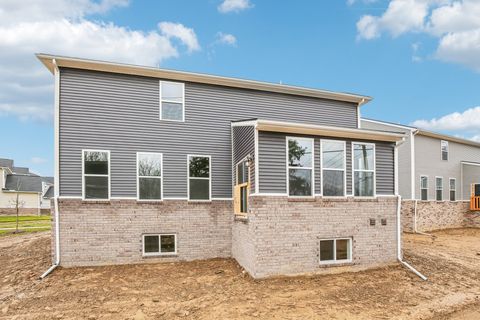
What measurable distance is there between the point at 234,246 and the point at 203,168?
3004 millimetres

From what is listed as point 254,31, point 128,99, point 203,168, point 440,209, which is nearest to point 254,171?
point 203,168

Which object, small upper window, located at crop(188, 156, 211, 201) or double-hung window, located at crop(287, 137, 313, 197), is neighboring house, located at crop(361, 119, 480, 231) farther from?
small upper window, located at crop(188, 156, 211, 201)

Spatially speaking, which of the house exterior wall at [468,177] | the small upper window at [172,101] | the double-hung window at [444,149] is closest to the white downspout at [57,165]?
the small upper window at [172,101]

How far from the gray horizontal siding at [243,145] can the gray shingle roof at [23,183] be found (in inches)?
1409

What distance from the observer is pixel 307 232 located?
9.06 metres

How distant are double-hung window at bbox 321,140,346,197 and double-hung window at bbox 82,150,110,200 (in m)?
Answer: 7.11

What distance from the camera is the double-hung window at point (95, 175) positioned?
33.3 feet

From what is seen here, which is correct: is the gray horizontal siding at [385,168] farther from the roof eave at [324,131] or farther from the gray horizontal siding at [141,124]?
the gray horizontal siding at [141,124]

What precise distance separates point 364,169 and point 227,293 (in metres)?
5.81

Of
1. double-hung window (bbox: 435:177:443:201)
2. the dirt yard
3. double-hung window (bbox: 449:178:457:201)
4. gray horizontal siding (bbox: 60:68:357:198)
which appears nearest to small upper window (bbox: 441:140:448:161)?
double-hung window (bbox: 435:177:443:201)

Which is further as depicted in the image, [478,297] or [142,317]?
[478,297]

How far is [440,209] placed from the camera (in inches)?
787

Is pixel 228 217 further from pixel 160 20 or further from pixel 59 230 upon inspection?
pixel 160 20

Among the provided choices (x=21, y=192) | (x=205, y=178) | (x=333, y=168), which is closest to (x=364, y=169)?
(x=333, y=168)
